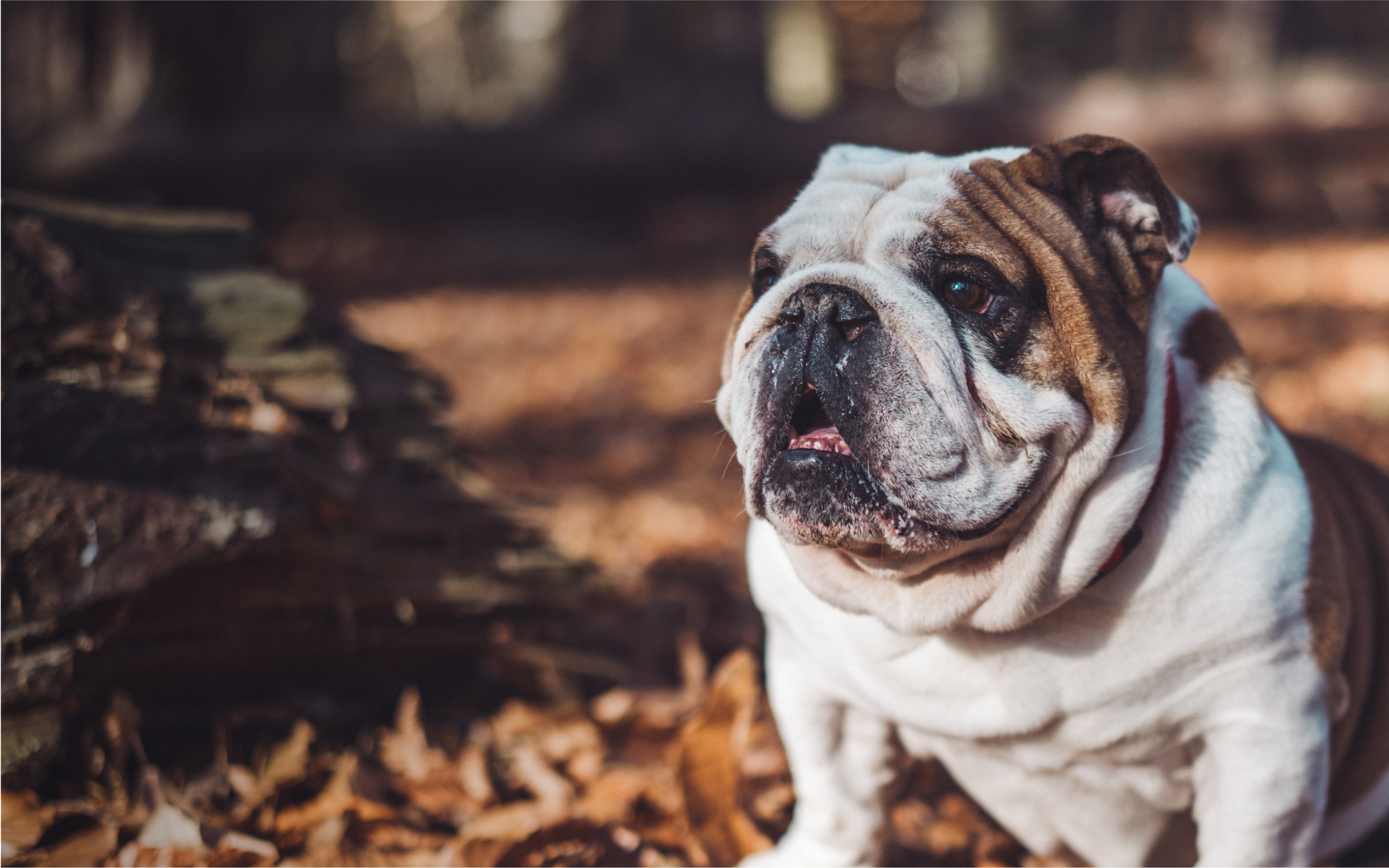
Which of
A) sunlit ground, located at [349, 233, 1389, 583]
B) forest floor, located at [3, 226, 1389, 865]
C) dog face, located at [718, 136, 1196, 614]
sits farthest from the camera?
sunlit ground, located at [349, 233, 1389, 583]

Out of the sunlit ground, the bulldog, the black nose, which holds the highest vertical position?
the black nose

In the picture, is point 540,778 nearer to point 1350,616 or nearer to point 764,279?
point 764,279

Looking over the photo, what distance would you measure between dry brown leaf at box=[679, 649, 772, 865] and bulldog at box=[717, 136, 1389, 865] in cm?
60

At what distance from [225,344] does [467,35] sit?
1953 cm

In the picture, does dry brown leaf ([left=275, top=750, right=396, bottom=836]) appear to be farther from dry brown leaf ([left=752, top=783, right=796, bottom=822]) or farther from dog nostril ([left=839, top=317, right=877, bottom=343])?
dog nostril ([left=839, top=317, right=877, bottom=343])

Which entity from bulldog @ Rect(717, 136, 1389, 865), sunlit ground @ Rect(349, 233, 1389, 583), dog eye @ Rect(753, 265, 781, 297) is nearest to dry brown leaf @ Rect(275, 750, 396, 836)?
sunlit ground @ Rect(349, 233, 1389, 583)

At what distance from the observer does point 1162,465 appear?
1748 millimetres

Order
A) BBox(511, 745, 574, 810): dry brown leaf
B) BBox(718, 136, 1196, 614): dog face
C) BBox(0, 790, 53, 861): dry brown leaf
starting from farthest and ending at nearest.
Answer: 1. BBox(511, 745, 574, 810): dry brown leaf
2. BBox(0, 790, 53, 861): dry brown leaf
3. BBox(718, 136, 1196, 614): dog face

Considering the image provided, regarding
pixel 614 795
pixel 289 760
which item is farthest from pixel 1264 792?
pixel 289 760

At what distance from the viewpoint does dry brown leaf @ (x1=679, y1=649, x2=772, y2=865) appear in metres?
2.29

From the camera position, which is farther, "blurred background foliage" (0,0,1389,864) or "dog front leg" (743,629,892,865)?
"blurred background foliage" (0,0,1389,864)

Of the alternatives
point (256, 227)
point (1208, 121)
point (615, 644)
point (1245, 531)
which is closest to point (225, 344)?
point (256, 227)

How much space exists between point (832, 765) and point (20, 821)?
67.6 inches

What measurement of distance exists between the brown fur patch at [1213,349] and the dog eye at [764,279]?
0.80 meters
